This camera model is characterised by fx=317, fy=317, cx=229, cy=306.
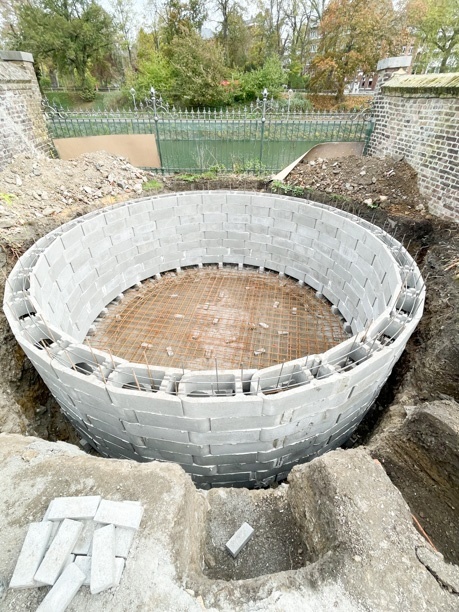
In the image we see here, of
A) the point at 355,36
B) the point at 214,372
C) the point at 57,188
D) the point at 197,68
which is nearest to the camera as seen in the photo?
the point at 214,372

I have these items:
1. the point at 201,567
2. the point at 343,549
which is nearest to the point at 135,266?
the point at 201,567

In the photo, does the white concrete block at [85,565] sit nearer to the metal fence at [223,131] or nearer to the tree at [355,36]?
the metal fence at [223,131]

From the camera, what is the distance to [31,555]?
6.59 feet

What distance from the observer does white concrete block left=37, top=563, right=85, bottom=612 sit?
1.82 meters

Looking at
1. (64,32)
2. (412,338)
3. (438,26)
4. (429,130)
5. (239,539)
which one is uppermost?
(64,32)

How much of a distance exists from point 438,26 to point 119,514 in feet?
86.4

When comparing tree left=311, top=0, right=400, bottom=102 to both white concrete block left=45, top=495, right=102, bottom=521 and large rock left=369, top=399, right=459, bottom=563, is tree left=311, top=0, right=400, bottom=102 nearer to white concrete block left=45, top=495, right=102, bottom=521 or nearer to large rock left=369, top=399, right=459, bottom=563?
large rock left=369, top=399, right=459, bottom=563

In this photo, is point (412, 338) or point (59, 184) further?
point (59, 184)

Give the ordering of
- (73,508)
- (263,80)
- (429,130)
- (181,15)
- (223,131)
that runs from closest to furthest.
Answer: (73,508) → (429,130) → (223,131) → (263,80) → (181,15)

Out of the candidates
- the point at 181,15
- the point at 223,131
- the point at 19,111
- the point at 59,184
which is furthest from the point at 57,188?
the point at 181,15

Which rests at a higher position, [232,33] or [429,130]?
[232,33]

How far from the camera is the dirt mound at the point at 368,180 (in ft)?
23.3

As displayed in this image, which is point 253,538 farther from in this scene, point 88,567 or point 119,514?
point 88,567

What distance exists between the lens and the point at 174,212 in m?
7.23
